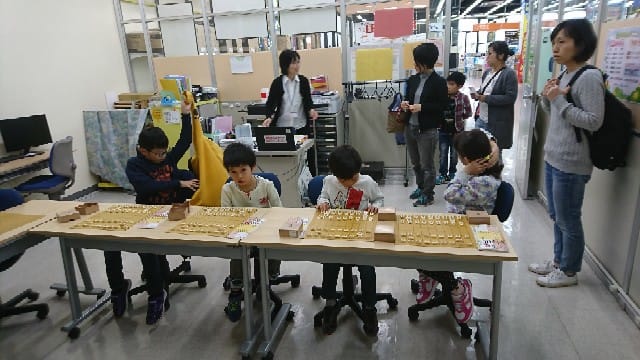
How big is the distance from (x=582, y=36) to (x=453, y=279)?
1.38 metres

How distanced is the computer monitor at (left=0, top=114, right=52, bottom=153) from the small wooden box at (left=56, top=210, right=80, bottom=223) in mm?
2537

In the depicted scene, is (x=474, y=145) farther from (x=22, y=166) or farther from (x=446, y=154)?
(x=22, y=166)

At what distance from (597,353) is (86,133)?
536cm

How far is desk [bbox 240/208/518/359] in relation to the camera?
162 centimetres

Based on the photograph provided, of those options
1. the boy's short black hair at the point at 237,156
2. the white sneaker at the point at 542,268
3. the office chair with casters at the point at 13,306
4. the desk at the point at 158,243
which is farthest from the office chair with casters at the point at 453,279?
the office chair with casters at the point at 13,306

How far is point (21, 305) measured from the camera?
2.56 m

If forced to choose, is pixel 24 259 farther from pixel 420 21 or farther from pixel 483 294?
pixel 420 21

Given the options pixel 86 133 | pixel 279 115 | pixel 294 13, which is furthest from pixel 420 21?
pixel 86 133

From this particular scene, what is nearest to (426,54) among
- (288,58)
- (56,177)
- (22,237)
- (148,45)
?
(288,58)

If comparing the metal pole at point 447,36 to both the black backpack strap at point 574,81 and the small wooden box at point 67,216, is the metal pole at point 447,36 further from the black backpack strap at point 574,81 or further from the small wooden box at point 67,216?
the small wooden box at point 67,216

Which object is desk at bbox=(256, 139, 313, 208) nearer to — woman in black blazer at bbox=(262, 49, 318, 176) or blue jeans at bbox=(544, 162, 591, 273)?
woman in black blazer at bbox=(262, 49, 318, 176)

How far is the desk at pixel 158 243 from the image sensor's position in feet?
6.28

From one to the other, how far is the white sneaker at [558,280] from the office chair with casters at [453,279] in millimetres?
521

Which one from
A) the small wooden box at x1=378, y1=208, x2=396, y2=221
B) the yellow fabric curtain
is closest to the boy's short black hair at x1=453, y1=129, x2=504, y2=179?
the small wooden box at x1=378, y1=208, x2=396, y2=221
